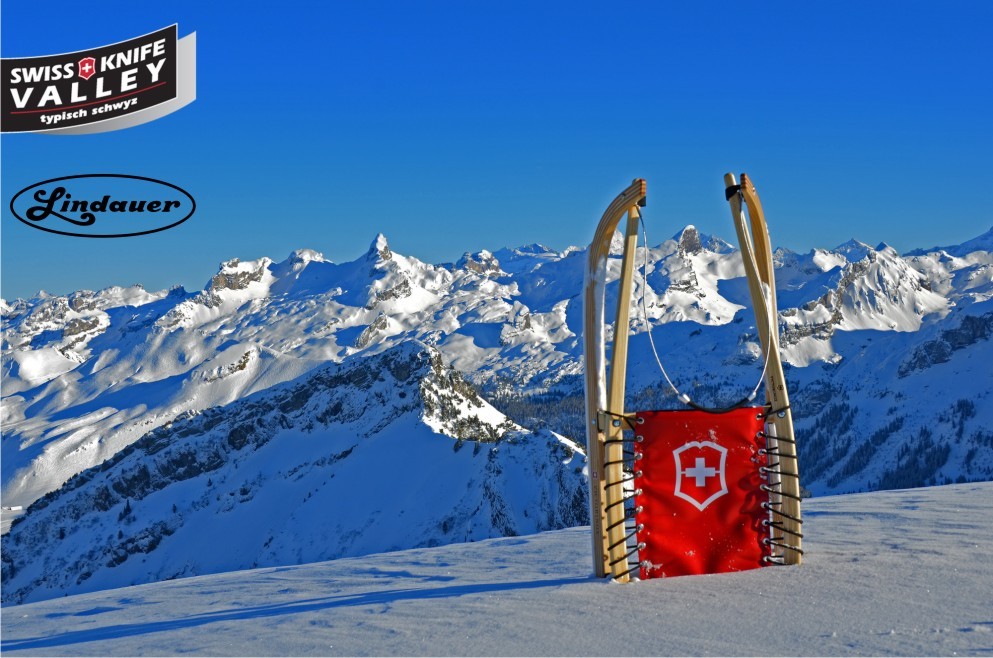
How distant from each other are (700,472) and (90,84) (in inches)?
602

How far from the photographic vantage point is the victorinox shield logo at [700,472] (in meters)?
9.99

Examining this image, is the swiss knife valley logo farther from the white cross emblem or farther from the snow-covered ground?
the white cross emblem

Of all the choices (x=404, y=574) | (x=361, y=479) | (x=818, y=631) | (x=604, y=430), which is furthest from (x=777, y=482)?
(x=361, y=479)

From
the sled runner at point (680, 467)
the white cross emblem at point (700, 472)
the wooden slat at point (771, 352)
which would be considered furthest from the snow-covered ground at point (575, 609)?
the white cross emblem at point (700, 472)

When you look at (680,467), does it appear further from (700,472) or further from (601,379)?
(601,379)

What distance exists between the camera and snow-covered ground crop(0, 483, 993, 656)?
770 centimetres

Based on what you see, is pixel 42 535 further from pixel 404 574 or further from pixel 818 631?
pixel 818 631

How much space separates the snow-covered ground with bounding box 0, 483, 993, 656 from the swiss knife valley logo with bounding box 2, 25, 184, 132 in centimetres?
1017

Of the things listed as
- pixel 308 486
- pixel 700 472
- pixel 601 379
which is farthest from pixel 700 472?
pixel 308 486

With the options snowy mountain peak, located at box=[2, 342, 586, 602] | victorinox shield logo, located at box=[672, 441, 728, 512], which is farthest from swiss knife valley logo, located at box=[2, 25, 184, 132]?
snowy mountain peak, located at box=[2, 342, 586, 602]

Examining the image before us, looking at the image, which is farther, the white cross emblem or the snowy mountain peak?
the snowy mountain peak

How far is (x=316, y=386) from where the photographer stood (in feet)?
343

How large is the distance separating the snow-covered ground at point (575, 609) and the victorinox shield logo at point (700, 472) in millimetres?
876

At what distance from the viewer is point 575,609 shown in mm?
8930
